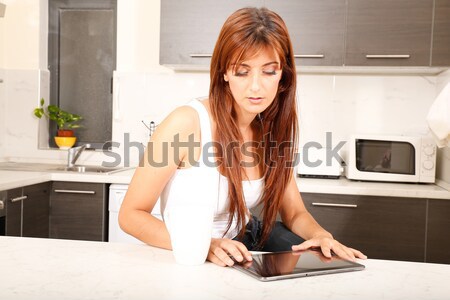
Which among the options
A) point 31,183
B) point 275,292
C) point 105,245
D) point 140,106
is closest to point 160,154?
point 105,245

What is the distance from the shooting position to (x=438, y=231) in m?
2.45

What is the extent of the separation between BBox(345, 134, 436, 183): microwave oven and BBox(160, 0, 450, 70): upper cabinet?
0.40 m

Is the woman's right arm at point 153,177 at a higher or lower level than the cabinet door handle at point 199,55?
lower

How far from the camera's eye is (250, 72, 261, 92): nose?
131cm

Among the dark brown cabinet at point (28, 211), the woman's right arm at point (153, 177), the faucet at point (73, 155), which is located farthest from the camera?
the faucet at point (73, 155)

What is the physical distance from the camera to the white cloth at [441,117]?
1905 millimetres

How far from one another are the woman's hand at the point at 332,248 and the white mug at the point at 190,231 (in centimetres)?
27

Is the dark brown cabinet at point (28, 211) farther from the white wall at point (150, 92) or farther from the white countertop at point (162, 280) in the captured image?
the white countertop at point (162, 280)

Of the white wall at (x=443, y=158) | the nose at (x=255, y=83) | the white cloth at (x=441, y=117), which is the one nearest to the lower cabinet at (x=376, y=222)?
the white wall at (x=443, y=158)

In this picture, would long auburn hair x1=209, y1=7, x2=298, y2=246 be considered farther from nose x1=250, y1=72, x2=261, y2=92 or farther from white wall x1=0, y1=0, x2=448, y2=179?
white wall x1=0, y1=0, x2=448, y2=179

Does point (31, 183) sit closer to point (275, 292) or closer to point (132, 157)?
point (132, 157)

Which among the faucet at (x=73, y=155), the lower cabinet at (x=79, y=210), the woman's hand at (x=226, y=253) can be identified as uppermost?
the woman's hand at (x=226, y=253)

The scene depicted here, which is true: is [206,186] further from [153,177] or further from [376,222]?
[376,222]

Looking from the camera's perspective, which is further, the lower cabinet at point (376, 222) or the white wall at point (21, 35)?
the white wall at point (21, 35)
